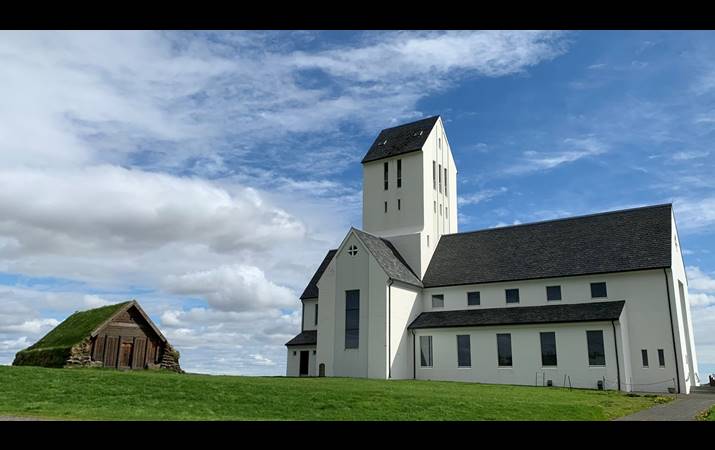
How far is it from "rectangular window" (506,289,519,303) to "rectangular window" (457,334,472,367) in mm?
3772

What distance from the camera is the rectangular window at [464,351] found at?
35938 millimetres

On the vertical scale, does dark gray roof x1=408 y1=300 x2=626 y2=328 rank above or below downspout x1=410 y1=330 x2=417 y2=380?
above

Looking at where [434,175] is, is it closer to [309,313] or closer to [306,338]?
[309,313]

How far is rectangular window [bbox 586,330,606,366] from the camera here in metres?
31.7

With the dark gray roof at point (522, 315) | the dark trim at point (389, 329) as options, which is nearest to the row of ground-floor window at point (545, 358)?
the dark gray roof at point (522, 315)

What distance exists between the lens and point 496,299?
124 ft

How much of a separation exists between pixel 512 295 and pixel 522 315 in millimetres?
2385

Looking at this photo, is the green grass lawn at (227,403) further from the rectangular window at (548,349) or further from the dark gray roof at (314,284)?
the dark gray roof at (314,284)

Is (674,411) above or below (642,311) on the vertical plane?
below

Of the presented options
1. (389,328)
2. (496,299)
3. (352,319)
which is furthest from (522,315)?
(352,319)

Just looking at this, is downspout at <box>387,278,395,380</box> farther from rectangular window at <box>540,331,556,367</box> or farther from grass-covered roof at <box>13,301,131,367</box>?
grass-covered roof at <box>13,301,131,367</box>

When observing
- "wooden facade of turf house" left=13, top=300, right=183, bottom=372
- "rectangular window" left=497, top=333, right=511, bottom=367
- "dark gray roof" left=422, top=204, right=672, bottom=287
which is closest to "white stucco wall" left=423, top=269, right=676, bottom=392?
"dark gray roof" left=422, top=204, right=672, bottom=287

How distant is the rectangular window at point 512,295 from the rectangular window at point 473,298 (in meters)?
1.96

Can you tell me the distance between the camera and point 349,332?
123 ft
